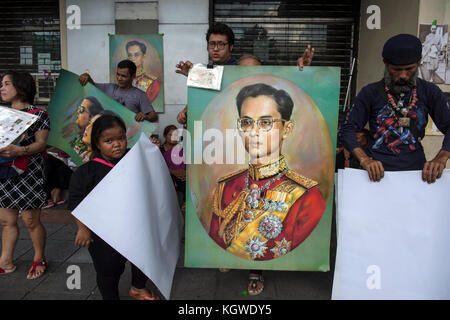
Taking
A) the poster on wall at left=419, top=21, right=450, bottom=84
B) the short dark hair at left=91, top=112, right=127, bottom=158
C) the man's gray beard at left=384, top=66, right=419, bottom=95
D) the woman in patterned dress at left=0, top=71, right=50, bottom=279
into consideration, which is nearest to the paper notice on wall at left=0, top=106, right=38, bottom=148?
the woman in patterned dress at left=0, top=71, right=50, bottom=279

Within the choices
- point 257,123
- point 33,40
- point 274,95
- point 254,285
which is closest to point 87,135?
point 257,123

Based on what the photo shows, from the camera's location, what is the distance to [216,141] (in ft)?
7.59

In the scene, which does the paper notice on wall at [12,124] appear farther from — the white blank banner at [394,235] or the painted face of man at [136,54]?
the painted face of man at [136,54]

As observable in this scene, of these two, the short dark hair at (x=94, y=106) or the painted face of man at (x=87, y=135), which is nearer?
the painted face of man at (x=87, y=135)

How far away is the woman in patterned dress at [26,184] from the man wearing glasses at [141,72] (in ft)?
8.74

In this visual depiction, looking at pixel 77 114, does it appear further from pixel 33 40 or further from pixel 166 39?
pixel 33 40

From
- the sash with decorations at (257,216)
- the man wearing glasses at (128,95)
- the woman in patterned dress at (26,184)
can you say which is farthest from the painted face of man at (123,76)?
the sash with decorations at (257,216)

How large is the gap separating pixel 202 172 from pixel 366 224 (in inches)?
42.4

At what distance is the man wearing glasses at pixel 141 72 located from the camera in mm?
5246

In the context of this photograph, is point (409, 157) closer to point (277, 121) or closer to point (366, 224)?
point (366, 224)

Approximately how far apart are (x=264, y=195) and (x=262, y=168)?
0.18 metres

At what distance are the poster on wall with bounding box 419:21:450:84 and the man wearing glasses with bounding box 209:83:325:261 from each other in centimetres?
265

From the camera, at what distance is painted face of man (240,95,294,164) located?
7.50 feet

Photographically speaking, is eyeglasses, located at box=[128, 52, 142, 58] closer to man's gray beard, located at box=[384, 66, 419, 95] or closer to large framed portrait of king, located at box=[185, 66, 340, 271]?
large framed portrait of king, located at box=[185, 66, 340, 271]
